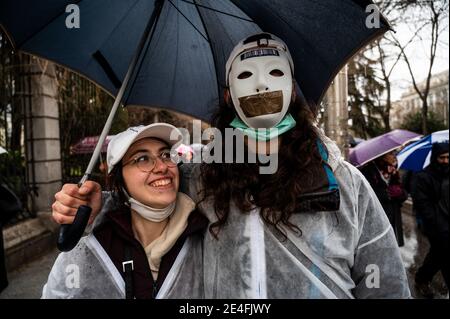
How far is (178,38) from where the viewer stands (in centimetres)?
204

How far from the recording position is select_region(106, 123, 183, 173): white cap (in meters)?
1.52

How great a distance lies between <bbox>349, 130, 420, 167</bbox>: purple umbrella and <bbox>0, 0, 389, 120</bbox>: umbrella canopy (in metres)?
2.56

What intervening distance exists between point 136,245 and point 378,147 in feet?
11.6

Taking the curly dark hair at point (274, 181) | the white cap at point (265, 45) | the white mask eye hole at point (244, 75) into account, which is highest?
the white cap at point (265, 45)

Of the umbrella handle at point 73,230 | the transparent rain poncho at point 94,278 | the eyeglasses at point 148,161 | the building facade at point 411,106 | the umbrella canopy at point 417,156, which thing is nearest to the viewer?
the umbrella handle at point 73,230

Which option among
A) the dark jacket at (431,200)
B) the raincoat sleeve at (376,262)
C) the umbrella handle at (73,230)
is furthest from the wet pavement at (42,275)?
the umbrella handle at (73,230)

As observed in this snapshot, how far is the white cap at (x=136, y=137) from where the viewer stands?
1522mm

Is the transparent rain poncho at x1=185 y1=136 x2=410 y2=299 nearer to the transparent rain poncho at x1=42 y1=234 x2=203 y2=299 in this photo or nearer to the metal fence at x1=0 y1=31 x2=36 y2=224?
the transparent rain poncho at x1=42 y1=234 x2=203 y2=299

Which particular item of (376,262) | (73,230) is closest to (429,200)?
(376,262)

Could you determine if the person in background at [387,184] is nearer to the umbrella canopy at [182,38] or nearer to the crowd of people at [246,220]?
the umbrella canopy at [182,38]

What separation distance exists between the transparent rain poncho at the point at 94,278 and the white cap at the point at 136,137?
375mm

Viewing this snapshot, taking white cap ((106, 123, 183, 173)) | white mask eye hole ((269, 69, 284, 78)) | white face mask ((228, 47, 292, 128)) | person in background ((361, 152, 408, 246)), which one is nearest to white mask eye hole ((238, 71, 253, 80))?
white face mask ((228, 47, 292, 128))

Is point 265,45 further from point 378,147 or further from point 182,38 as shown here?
point 378,147
